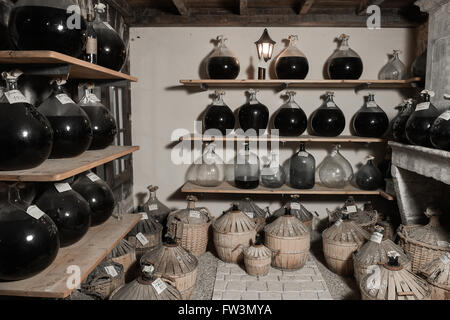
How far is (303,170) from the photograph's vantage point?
10.9 feet

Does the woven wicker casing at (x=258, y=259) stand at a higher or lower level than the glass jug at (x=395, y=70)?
lower

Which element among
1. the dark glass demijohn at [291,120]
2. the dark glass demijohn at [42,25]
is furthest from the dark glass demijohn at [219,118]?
the dark glass demijohn at [42,25]

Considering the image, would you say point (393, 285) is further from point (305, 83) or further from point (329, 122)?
point (305, 83)

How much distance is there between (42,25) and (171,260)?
1.58 m

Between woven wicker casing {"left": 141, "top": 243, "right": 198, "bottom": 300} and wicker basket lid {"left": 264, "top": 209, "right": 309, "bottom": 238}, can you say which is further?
wicker basket lid {"left": 264, "top": 209, "right": 309, "bottom": 238}

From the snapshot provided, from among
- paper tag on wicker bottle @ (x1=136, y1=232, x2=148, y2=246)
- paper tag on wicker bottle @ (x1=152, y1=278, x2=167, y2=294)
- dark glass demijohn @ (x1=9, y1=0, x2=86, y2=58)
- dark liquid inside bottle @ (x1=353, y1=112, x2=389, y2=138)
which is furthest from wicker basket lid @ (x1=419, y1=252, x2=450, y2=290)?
dark glass demijohn @ (x1=9, y1=0, x2=86, y2=58)

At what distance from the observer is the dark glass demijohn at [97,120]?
202 cm

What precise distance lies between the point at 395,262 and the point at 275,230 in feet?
3.14

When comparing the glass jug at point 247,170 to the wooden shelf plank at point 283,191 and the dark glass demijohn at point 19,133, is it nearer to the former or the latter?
the wooden shelf plank at point 283,191

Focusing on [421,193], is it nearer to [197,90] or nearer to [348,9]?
[348,9]

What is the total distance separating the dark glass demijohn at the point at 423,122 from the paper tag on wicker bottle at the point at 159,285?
2004mm

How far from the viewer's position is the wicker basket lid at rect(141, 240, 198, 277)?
7.60 feet

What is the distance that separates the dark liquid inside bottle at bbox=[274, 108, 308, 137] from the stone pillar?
3.41 feet

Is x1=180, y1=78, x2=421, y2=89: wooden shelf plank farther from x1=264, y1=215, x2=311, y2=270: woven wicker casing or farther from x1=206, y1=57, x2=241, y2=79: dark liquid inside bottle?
x1=264, y1=215, x2=311, y2=270: woven wicker casing
